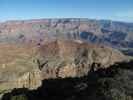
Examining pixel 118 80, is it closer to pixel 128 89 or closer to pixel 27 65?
pixel 128 89

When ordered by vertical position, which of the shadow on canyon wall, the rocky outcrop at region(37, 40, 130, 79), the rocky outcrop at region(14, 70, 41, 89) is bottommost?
the rocky outcrop at region(37, 40, 130, 79)

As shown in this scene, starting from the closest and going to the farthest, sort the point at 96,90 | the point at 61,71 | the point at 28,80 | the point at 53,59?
the point at 96,90, the point at 28,80, the point at 61,71, the point at 53,59

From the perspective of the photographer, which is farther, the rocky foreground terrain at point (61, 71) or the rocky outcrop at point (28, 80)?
the rocky outcrop at point (28, 80)

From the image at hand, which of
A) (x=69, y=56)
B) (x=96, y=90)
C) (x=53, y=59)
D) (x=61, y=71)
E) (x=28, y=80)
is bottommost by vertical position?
(x=61, y=71)

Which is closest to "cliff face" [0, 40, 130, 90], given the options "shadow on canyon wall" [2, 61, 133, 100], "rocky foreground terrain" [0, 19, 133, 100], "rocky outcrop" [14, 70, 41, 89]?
"rocky foreground terrain" [0, 19, 133, 100]

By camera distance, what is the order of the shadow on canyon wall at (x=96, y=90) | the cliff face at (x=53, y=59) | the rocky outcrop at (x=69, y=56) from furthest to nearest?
the rocky outcrop at (x=69, y=56)
the cliff face at (x=53, y=59)
the shadow on canyon wall at (x=96, y=90)

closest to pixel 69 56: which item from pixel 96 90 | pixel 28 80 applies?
pixel 28 80

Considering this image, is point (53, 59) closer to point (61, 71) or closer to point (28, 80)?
point (61, 71)

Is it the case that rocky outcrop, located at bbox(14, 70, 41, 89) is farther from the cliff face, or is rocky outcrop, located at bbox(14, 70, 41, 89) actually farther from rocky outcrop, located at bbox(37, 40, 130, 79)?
rocky outcrop, located at bbox(37, 40, 130, 79)

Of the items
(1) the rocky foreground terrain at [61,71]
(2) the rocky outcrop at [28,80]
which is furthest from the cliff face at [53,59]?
(2) the rocky outcrop at [28,80]

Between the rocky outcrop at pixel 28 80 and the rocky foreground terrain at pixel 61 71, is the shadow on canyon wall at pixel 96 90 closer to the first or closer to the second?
the rocky foreground terrain at pixel 61 71

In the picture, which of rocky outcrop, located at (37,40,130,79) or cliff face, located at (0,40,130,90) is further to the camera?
rocky outcrop, located at (37,40,130,79)
